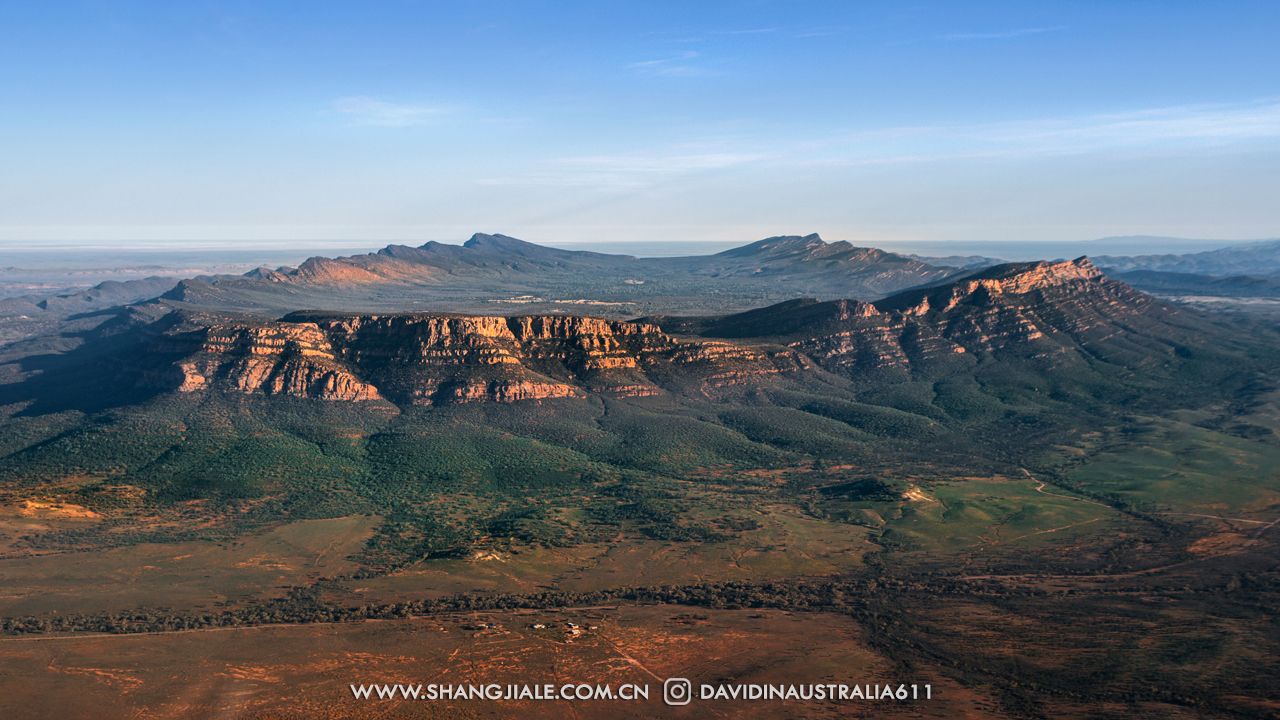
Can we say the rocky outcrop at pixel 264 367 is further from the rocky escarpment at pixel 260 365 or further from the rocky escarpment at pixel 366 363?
the rocky escarpment at pixel 366 363

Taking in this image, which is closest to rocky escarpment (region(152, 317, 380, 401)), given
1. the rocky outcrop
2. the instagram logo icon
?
the rocky outcrop

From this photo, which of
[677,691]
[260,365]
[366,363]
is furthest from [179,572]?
[366,363]

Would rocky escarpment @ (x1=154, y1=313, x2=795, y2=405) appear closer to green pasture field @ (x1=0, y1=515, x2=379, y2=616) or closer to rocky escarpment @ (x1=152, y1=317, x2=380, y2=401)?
rocky escarpment @ (x1=152, y1=317, x2=380, y2=401)

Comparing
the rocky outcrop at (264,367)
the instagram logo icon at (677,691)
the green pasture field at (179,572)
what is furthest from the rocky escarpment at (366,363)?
the instagram logo icon at (677,691)

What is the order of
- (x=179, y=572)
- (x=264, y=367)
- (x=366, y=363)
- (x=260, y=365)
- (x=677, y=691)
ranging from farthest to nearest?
1. (x=366, y=363)
2. (x=264, y=367)
3. (x=260, y=365)
4. (x=179, y=572)
5. (x=677, y=691)

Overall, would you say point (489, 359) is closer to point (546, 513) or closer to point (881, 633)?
point (546, 513)

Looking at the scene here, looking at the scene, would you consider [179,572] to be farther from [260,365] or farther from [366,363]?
[366,363]

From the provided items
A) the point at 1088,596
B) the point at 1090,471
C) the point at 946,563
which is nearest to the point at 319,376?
the point at 946,563

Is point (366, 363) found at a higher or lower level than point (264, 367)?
lower

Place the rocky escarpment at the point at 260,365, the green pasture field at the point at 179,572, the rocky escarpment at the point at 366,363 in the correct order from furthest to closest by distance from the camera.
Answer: the rocky escarpment at the point at 366,363
the rocky escarpment at the point at 260,365
the green pasture field at the point at 179,572
